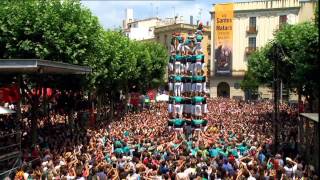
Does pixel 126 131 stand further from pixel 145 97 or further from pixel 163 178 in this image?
pixel 145 97

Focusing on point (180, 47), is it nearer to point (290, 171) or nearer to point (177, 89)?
point (177, 89)

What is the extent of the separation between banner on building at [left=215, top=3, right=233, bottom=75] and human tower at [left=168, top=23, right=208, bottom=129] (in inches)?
1578

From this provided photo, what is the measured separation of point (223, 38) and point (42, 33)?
169ft

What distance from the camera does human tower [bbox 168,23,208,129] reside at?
1320 inches

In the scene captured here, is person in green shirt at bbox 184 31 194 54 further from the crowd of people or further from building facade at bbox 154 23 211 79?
building facade at bbox 154 23 211 79

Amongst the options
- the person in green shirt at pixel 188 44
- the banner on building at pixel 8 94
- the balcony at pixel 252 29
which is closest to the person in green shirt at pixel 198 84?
the person in green shirt at pixel 188 44

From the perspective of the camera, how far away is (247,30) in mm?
74875

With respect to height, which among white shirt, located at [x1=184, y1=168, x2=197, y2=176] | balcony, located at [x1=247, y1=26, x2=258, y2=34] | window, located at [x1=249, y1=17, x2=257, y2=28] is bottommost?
white shirt, located at [x1=184, y1=168, x2=197, y2=176]

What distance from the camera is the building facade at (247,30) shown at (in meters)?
71.6

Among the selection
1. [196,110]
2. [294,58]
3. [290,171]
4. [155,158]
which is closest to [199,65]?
[196,110]

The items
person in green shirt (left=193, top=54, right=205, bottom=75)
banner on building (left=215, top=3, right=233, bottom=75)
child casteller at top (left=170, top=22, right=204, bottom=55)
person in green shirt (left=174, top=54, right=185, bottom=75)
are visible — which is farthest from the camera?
banner on building (left=215, top=3, right=233, bottom=75)

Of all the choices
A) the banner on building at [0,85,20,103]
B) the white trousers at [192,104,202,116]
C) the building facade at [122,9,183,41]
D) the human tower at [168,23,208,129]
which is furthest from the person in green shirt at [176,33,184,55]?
the building facade at [122,9,183,41]

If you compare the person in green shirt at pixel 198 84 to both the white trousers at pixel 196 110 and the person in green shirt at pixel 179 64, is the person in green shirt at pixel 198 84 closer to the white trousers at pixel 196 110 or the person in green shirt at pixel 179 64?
the white trousers at pixel 196 110

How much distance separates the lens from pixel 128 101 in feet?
184
